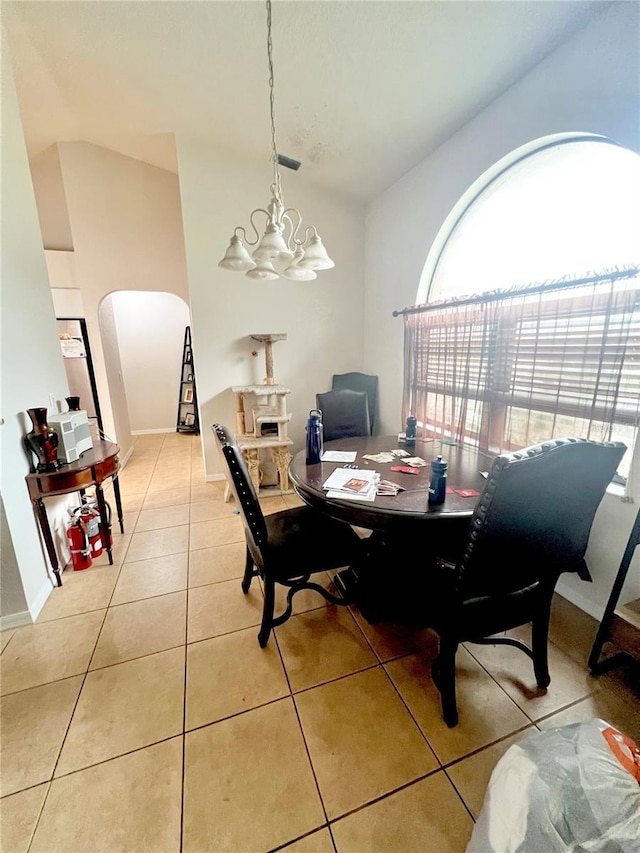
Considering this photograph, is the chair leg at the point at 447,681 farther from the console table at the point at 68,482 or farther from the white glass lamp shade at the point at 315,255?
the console table at the point at 68,482

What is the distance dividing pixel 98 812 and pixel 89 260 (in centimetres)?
464

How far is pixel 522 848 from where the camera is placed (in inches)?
28.9

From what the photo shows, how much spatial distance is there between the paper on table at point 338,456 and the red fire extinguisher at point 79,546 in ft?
5.59

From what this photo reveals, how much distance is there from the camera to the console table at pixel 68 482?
1888 millimetres

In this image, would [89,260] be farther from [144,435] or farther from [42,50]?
[144,435]

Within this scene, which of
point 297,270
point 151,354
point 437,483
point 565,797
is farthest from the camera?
point 151,354

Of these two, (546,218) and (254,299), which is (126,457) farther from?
(546,218)

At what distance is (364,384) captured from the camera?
12.3 feet

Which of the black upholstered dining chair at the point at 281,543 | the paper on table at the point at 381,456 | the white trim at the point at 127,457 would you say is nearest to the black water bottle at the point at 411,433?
the paper on table at the point at 381,456

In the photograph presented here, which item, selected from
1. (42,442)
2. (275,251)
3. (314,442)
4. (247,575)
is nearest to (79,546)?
(42,442)

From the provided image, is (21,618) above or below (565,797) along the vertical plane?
below

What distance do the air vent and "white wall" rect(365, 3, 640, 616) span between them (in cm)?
89

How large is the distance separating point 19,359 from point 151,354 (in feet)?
14.2

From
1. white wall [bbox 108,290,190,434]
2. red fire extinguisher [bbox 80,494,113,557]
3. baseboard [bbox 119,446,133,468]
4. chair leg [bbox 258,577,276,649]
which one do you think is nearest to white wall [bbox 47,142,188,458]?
baseboard [bbox 119,446,133,468]
